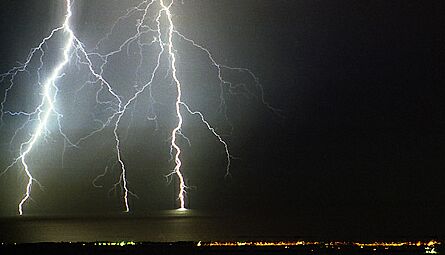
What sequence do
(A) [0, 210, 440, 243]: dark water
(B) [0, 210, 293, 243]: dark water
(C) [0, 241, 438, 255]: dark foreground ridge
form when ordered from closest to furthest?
(C) [0, 241, 438, 255]: dark foreground ridge
(A) [0, 210, 440, 243]: dark water
(B) [0, 210, 293, 243]: dark water

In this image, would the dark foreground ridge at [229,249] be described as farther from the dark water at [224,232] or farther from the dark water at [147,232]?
the dark water at [147,232]

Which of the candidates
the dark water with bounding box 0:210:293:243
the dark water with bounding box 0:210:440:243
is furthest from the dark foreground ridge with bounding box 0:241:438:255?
the dark water with bounding box 0:210:293:243

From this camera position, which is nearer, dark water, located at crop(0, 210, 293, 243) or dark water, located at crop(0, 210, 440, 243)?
dark water, located at crop(0, 210, 440, 243)

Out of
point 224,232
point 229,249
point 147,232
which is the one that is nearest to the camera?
point 229,249

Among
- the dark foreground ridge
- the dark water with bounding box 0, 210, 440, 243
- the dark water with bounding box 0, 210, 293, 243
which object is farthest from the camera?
the dark water with bounding box 0, 210, 293, 243

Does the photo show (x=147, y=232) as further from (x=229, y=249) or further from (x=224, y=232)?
(x=229, y=249)

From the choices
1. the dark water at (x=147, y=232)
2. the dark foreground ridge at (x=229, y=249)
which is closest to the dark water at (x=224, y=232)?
the dark water at (x=147, y=232)

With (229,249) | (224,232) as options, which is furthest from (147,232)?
(229,249)

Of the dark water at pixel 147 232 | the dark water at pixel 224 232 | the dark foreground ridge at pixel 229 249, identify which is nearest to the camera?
the dark foreground ridge at pixel 229 249

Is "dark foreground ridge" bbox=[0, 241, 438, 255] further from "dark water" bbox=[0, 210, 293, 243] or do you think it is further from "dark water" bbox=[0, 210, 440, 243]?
"dark water" bbox=[0, 210, 293, 243]

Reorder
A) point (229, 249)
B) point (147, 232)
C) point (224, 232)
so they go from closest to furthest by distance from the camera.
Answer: point (229, 249)
point (224, 232)
point (147, 232)

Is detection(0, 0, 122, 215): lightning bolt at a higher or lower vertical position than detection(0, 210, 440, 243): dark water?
higher
